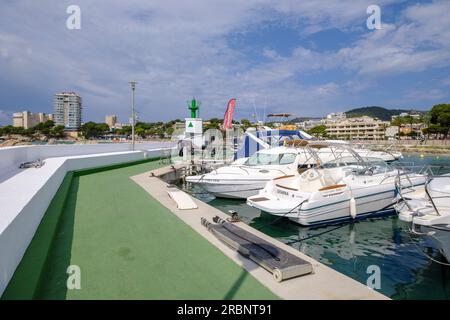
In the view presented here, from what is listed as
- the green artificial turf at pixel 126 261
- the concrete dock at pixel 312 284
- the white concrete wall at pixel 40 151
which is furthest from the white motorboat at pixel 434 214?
the white concrete wall at pixel 40 151

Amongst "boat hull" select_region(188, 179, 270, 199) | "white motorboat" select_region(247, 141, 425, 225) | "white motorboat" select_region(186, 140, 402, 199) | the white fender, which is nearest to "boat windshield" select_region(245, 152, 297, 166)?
"white motorboat" select_region(186, 140, 402, 199)

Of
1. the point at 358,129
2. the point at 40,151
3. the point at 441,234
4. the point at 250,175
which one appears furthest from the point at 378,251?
the point at 358,129

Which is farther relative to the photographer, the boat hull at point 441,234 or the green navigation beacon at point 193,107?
the green navigation beacon at point 193,107

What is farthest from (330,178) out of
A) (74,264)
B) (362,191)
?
(74,264)

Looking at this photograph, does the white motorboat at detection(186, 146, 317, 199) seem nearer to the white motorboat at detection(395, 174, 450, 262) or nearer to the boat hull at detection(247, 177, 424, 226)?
the boat hull at detection(247, 177, 424, 226)

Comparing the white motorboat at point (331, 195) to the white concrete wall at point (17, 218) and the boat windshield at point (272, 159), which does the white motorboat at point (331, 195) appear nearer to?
the boat windshield at point (272, 159)

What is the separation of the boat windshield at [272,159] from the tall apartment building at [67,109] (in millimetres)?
117566

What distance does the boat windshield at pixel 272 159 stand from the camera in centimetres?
1334

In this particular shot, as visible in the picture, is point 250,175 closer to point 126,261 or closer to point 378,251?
point 378,251

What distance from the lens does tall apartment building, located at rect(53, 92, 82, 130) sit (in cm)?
11709

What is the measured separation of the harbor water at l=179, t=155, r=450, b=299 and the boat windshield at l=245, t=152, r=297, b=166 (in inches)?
117

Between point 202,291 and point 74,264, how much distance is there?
2142 millimetres

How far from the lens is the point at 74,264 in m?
4.42
